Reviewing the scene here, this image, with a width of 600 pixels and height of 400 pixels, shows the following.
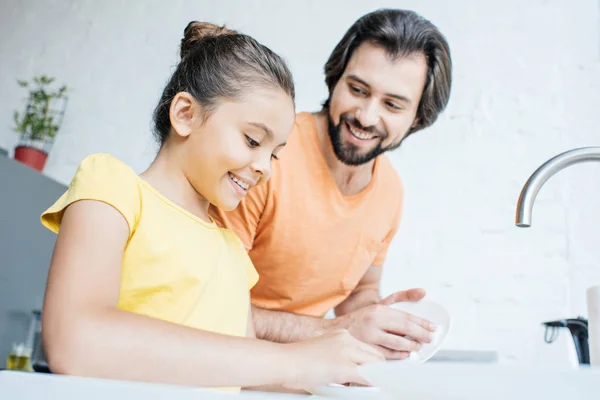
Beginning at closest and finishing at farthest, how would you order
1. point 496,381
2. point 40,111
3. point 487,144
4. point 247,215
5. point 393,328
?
point 496,381 → point 393,328 → point 247,215 → point 487,144 → point 40,111

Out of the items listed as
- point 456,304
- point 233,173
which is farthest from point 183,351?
point 456,304

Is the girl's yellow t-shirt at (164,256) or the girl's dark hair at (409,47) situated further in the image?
the girl's dark hair at (409,47)

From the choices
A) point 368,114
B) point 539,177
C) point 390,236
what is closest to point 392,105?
point 368,114

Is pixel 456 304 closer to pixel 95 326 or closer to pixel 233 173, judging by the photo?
pixel 233 173

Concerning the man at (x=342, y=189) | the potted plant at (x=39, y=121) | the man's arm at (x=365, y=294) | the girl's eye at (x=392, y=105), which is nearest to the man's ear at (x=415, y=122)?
the man at (x=342, y=189)

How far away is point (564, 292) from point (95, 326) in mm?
1445

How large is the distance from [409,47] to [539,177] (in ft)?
2.92

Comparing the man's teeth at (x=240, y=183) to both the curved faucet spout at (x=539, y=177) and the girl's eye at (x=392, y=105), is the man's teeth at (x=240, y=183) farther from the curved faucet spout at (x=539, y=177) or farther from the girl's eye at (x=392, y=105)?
the girl's eye at (x=392, y=105)

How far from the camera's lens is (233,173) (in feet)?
3.07

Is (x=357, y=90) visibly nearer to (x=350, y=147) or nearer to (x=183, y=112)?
(x=350, y=147)

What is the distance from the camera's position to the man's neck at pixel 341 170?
1.54m

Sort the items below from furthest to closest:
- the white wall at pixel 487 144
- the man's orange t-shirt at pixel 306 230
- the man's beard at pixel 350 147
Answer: the white wall at pixel 487 144, the man's beard at pixel 350 147, the man's orange t-shirt at pixel 306 230

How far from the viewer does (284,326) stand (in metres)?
1.40

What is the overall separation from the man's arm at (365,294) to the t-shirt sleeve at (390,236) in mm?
20
